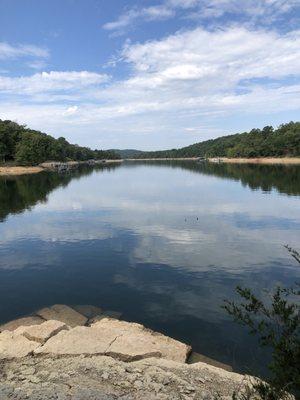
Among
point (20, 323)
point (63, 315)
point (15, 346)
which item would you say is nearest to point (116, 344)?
point (15, 346)

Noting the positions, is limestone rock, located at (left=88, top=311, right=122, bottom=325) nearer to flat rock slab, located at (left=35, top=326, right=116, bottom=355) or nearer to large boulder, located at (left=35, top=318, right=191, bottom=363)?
large boulder, located at (left=35, top=318, right=191, bottom=363)

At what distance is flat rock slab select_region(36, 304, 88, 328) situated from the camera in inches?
778

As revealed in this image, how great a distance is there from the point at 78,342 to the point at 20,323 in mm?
5008

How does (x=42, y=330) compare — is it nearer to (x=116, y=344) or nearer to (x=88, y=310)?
(x=116, y=344)

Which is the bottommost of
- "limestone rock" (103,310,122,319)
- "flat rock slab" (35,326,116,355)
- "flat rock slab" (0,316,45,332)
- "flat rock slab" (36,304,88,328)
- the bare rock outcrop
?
"limestone rock" (103,310,122,319)

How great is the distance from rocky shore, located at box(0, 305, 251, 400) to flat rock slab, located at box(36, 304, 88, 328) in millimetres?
962

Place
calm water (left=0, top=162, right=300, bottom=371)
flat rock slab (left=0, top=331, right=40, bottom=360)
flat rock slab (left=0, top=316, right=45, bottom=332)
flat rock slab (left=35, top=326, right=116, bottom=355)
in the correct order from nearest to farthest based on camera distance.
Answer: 1. flat rock slab (left=35, top=326, right=116, bottom=355)
2. flat rock slab (left=0, top=331, right=40, bottom=360)
3. flat rock slab (left=0, top=316, right=45, bottom=332)
4. calm water (left=0, top=162, right=300, bottom=371)

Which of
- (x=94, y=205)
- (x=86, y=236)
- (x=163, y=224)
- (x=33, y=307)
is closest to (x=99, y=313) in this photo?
(x=33, y=307)

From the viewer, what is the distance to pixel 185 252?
107 ft

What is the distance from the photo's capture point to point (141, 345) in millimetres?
15766

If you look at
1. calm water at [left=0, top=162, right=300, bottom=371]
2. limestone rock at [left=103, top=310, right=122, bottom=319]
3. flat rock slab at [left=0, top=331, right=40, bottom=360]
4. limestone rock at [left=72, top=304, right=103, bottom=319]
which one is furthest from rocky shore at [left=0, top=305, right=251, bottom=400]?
calm water at [left=0, top=162, right=300, bottom=371]

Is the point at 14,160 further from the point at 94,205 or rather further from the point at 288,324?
the point at 288,324

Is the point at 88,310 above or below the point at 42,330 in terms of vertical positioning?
below

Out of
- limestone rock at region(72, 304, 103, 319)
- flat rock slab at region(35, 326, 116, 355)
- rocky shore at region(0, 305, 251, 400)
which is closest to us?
rocky shore at region(0, 305, 251, 400)
